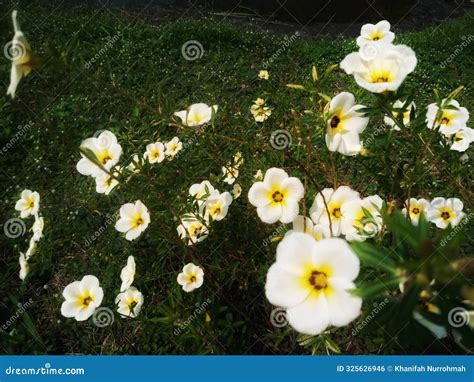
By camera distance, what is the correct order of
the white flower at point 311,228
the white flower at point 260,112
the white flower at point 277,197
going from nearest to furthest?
the white flower at point 311,228
the white flower at point 277,197
the white flower at point 260,112

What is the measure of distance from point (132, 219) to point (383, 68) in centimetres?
106

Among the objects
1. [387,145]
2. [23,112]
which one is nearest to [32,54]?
[387,145]

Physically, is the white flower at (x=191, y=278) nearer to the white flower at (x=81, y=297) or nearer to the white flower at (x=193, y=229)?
the white flower at (x=193, y=229)

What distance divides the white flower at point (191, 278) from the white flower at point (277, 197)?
47 centimetres

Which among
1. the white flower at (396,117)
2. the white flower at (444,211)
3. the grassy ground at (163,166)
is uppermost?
the white flower at (396,117)

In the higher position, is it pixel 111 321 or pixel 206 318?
pixel 206 318

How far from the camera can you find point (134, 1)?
183 inches

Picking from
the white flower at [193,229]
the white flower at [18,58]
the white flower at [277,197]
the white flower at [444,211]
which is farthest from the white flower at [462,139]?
the white flower at [18,58]

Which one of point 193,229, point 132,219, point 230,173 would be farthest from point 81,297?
point 230,173

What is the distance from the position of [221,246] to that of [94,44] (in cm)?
262

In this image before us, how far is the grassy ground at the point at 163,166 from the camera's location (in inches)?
68.2

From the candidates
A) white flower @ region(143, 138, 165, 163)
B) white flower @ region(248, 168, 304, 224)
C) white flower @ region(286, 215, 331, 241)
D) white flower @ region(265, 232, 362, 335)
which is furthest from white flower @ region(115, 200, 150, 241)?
white flower @ region(265, 232, 362, 335)

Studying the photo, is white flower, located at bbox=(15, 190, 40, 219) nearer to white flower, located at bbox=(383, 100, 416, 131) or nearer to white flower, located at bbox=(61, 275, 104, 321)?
white flower, located at bbox=(61, 275, 104, 321)

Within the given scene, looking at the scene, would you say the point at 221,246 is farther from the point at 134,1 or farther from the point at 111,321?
the point at 134,1
